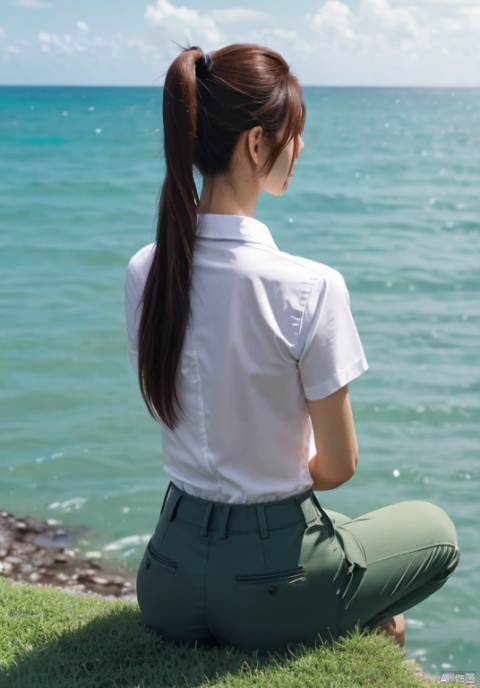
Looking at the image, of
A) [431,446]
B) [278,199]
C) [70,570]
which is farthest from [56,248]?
[70,570]

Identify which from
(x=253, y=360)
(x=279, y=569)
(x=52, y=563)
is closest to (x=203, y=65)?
(x=253, y=360)

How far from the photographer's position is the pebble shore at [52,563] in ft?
15.8

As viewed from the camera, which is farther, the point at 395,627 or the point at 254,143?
the point at 395,627

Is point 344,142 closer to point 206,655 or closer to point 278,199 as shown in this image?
point 278,199

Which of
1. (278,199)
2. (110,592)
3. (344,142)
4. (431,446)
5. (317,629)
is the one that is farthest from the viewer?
(344,142)

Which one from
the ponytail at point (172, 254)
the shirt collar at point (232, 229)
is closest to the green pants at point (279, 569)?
the ponytail at point (172, 254)

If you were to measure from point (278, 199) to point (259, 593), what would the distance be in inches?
718

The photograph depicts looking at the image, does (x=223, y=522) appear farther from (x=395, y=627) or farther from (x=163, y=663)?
(x=395, y=627)

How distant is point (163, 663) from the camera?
2.51 metres

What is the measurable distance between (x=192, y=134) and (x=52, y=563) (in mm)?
3399

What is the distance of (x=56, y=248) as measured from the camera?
14094 millimetres

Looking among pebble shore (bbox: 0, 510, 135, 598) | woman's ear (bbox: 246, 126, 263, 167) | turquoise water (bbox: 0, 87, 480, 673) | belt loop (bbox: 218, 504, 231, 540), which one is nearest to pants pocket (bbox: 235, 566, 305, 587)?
belt loop (bbox: 218, 504, 231, 540)

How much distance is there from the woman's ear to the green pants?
32.5 inches

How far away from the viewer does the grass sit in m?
2.42
